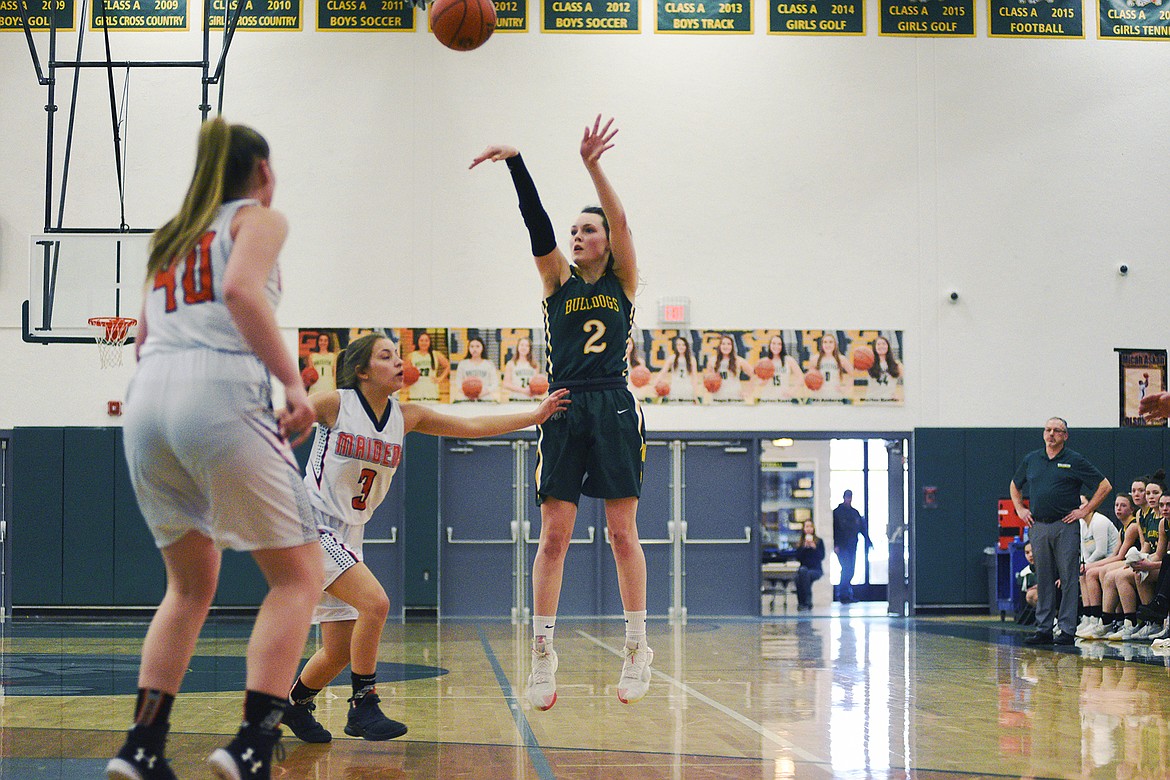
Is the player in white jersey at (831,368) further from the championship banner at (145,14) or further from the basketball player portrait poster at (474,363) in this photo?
the championship banner at (145,14)

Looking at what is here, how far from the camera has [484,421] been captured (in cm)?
489

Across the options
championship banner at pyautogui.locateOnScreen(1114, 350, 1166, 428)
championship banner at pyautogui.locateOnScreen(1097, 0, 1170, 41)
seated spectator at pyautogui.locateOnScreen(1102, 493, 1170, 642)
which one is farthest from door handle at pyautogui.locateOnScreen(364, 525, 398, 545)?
championship banner at pyautogui.locateOnScreen(1097, 0, 1170, 41)

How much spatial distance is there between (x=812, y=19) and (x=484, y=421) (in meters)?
11.7

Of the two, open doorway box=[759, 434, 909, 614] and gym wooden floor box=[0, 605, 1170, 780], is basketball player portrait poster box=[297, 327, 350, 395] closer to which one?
gym wooden floor box=[0, 605, 1170, 780]

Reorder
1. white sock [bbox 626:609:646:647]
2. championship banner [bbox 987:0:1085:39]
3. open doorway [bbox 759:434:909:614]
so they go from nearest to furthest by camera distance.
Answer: white sock [bbox 626:609:646:647] < championship banner [bbox 987:0:1085:39] < open doorway [bbox 759:434:909:614]

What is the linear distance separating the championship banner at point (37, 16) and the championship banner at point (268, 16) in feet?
5.85

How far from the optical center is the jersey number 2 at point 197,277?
2947 mm

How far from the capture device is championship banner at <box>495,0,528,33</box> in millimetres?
14844

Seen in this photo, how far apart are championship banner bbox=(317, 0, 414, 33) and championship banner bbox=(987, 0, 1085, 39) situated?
742 cm

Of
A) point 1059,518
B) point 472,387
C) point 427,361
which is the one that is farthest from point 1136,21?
point 427,361

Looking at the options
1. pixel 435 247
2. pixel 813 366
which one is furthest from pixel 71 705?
pixel 813 366

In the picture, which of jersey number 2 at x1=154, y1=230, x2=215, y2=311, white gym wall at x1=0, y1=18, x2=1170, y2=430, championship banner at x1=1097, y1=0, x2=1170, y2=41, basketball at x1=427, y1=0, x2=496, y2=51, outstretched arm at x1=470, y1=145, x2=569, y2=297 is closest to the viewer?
jersey number 2 at x1=154, y1=230, x2=215, y2=311

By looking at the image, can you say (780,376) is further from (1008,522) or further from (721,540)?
(1008,522)

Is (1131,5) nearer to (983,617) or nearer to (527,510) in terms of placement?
(983,617)
